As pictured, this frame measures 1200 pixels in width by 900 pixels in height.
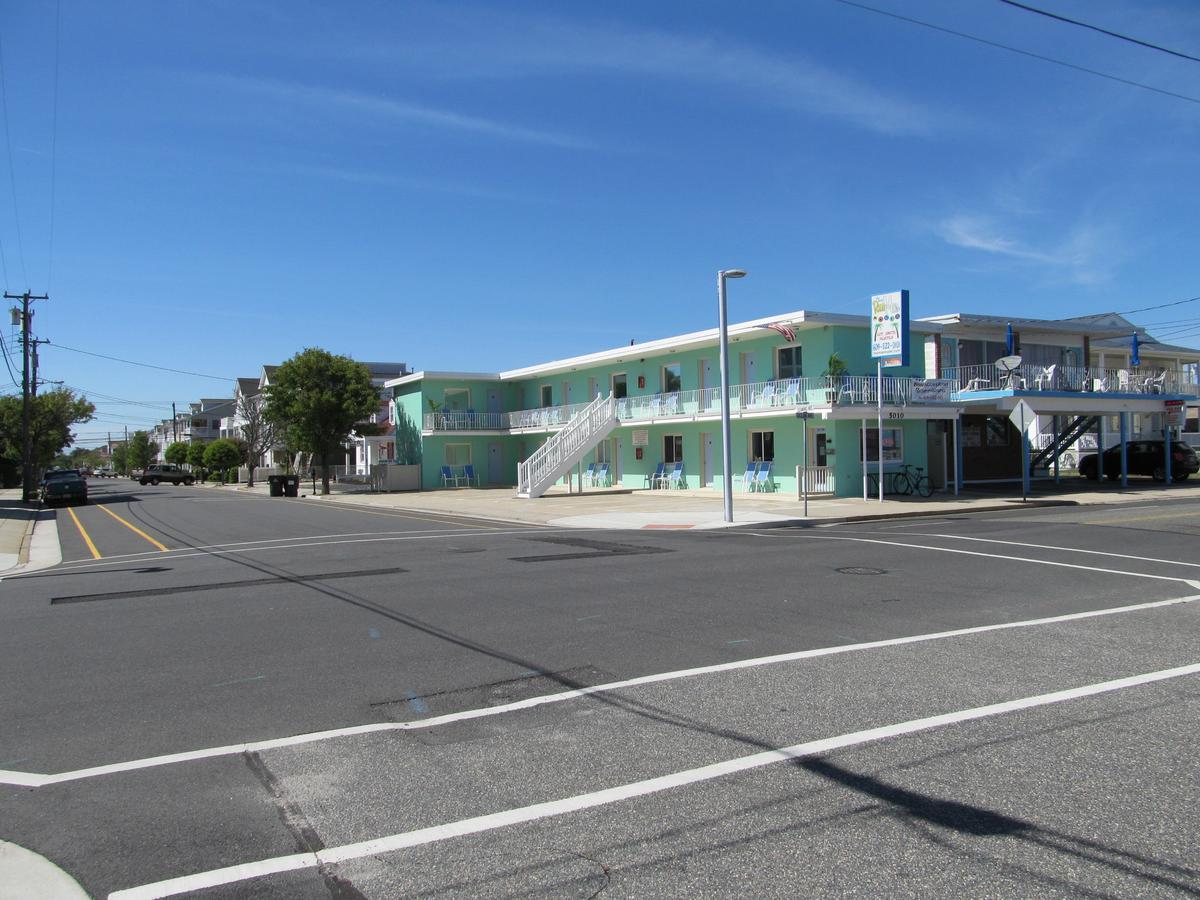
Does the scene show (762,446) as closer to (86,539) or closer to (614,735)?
(86,539)

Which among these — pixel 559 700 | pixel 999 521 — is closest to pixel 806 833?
pixel 559 700

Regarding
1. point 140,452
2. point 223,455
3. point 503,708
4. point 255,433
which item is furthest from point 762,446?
point 140,452

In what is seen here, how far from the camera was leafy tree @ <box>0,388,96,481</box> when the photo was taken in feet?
200

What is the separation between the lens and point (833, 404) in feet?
92.9

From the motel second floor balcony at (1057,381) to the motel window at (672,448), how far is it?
11.0 meters

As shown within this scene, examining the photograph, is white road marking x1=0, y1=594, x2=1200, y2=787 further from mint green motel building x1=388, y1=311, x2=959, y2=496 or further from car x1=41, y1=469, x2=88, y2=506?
car x1=41, y1=469, x2=88, y2=506

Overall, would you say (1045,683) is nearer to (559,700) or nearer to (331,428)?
(559,700)

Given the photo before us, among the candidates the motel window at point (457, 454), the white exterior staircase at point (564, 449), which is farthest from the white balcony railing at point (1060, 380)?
the motel window at point (457, 454)

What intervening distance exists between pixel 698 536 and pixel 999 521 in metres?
7.87

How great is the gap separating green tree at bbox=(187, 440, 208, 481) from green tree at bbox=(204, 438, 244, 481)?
3.28 meters

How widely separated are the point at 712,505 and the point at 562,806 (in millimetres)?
24036

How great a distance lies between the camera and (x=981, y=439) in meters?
35.5

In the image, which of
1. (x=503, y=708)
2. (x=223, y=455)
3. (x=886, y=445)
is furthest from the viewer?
(x=223, y=455)

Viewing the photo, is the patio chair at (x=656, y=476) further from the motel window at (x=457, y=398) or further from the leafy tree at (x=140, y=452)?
the leafy tree at (x=140, y=452)
